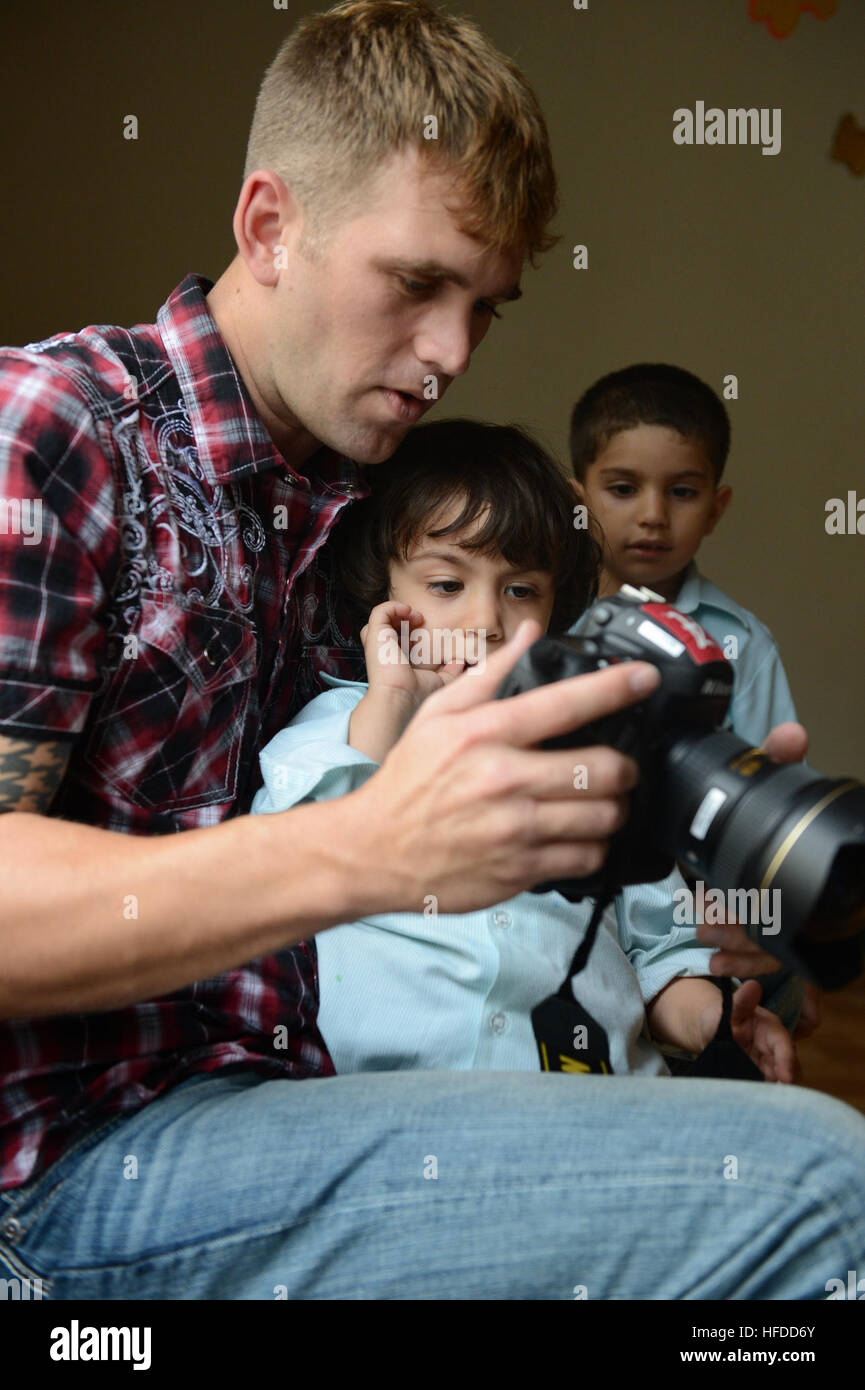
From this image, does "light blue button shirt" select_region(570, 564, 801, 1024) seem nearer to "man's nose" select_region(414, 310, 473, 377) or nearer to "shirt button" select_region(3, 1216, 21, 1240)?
"man's nose" select_region(414, 310, 473, 377)

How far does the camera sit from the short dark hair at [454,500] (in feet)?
4.05

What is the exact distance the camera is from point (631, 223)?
3264mm

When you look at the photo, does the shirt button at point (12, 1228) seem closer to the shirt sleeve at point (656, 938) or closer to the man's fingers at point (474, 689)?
the man's fingers at point (474, 689)

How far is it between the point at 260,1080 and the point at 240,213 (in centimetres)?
68

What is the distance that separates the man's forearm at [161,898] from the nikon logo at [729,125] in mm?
2938

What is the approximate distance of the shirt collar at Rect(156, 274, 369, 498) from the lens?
3.25ft

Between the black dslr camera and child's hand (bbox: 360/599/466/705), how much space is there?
0.30m

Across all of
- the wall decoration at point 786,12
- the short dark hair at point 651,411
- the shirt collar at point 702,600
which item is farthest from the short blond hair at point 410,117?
the wall decoration at point 786,12

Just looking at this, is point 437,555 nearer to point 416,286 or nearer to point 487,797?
point 416,286

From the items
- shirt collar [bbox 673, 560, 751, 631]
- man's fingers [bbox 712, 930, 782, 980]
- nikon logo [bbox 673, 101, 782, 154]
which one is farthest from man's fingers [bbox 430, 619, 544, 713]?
nikon logo [bbox 673, 101, 782, 154]

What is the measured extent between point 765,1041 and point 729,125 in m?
2.75

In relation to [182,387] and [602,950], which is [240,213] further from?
[602,950]

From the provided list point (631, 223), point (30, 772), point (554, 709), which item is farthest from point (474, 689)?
point (631, 223)

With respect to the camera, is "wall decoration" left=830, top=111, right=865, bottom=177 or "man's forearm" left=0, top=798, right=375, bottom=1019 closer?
"man's forearm" left=0, top=798, right=375, bottom=1019
